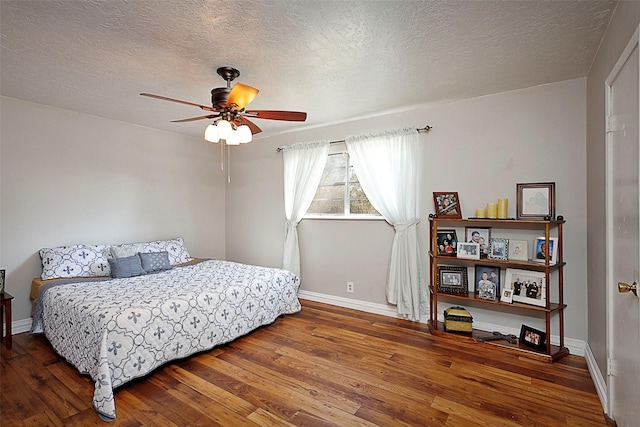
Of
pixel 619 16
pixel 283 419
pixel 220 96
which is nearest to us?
pixel 619 16

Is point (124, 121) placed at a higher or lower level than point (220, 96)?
higher

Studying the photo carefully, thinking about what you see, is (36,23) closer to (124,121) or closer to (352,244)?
(124,121)

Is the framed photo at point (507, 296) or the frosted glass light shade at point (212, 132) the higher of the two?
the frosted glass light shade at point (212, 132)

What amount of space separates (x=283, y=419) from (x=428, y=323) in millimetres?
2063

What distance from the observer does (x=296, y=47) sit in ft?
7.33

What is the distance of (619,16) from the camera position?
1.73 metres

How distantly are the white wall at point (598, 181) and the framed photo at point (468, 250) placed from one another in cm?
83

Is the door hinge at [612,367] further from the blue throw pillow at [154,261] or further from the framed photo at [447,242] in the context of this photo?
the blue throw pillow at [154,261]

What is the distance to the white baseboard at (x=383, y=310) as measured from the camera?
9.09ft

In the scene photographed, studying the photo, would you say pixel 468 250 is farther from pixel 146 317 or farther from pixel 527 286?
pixel 146 317

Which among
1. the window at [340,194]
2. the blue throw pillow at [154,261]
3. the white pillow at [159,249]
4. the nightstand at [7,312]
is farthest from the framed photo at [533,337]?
the nightstand at [7,312]

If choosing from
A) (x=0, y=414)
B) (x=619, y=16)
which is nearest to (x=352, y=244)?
(x=619, y=16)

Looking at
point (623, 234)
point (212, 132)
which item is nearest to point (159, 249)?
point (212, 132)

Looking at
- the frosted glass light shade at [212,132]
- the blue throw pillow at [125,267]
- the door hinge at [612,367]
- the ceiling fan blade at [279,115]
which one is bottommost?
the door hinge at [612,367]
